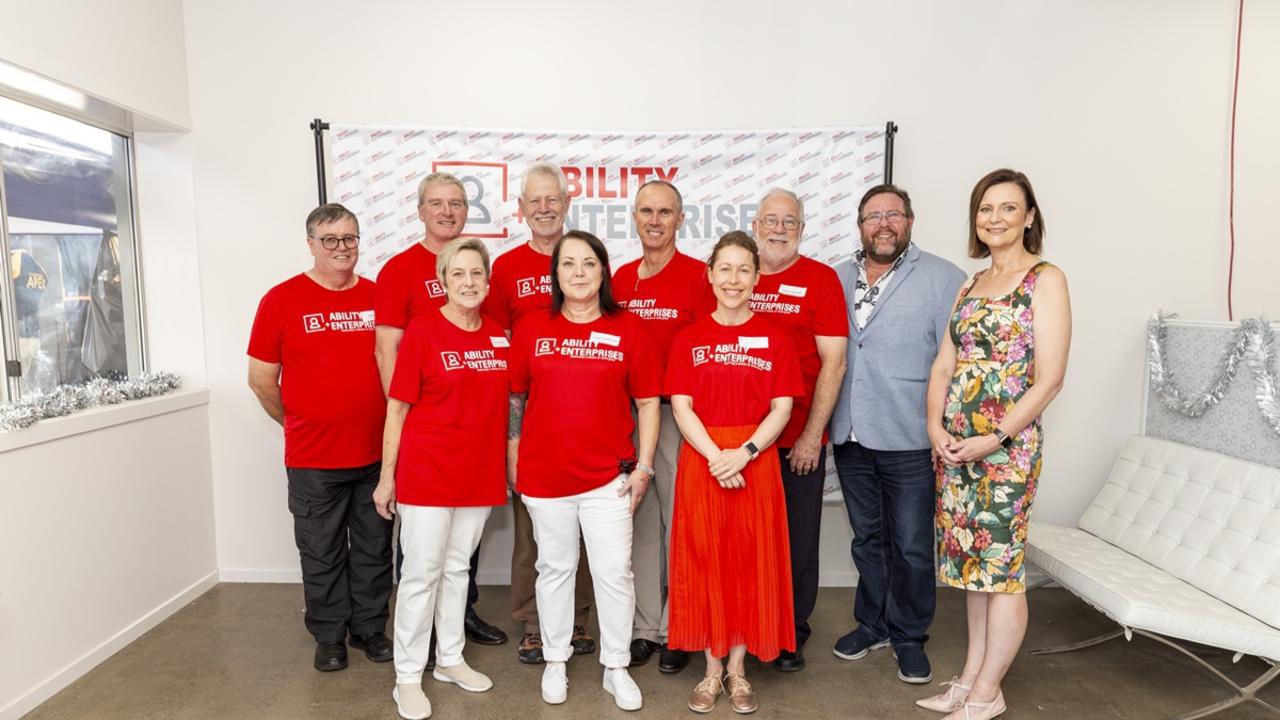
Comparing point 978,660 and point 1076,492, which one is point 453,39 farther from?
point 1076,492

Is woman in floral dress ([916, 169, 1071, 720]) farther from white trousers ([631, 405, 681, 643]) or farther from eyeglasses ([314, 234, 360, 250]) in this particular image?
eyeglasses ([314, 234, 360, 250])

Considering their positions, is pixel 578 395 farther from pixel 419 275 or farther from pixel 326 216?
pixel 326 216

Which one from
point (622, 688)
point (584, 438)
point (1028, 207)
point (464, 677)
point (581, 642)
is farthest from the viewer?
point (581, 642)

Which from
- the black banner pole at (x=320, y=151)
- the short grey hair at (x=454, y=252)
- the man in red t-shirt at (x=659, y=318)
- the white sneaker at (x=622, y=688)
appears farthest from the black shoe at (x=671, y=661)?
the black banner pole at (x=320, y=151)

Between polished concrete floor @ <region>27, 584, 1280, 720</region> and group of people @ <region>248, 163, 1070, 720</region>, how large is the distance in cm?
9

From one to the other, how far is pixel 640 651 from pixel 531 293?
4.86ft

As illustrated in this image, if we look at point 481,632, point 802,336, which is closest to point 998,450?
point 802,336

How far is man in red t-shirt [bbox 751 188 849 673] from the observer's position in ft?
8.63

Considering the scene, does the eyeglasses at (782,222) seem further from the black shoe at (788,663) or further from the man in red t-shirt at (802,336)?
the black shoe at (788,663)

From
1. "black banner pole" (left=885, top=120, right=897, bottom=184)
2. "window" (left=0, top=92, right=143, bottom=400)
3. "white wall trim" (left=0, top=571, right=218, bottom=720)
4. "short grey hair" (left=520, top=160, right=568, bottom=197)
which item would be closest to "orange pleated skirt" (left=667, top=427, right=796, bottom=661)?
"short grey hair" (left=520, top=160, right=568, bottom=197)

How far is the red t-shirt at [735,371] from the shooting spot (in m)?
2.38

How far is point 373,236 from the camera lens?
11.5 feet

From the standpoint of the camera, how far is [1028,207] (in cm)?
226

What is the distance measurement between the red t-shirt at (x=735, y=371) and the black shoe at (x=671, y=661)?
3.22ft
